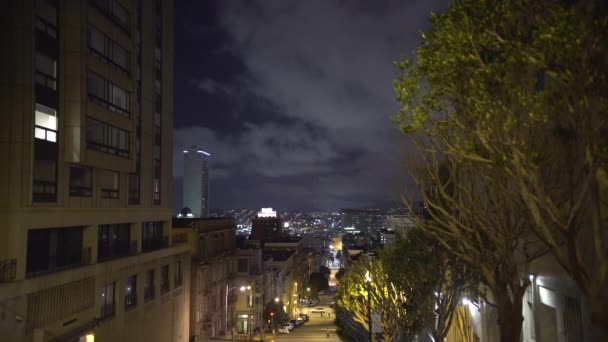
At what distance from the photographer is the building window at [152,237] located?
3309cm

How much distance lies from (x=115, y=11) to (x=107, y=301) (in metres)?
17.2

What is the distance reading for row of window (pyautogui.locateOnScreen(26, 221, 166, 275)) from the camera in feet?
70.3

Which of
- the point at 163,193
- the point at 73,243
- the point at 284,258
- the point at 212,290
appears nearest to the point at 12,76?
the point at 73,243

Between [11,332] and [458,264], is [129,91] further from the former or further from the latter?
[458,264]

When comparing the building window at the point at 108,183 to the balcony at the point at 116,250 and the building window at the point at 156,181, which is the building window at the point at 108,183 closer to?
the balcony at the point at 116,250

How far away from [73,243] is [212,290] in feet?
76.6

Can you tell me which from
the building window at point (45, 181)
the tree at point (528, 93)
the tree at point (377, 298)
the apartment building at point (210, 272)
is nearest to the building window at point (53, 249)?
the building window at point (45, 181)

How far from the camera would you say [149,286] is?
3247cm

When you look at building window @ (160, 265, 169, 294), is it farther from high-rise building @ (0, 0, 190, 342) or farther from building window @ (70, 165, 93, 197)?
building window @ (70, 165, 93, 197)

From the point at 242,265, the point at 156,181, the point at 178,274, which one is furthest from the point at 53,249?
the point at 242,265

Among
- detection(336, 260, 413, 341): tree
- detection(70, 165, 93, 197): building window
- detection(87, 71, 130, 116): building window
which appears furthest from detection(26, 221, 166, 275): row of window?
detection(336, 260, 413, 341): tree

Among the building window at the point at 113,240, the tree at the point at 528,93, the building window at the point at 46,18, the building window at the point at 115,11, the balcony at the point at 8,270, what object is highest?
the building window at the point at 115,11

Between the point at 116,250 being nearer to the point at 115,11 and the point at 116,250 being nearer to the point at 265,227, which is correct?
the point at 115,11

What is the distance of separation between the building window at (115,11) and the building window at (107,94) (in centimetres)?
401
